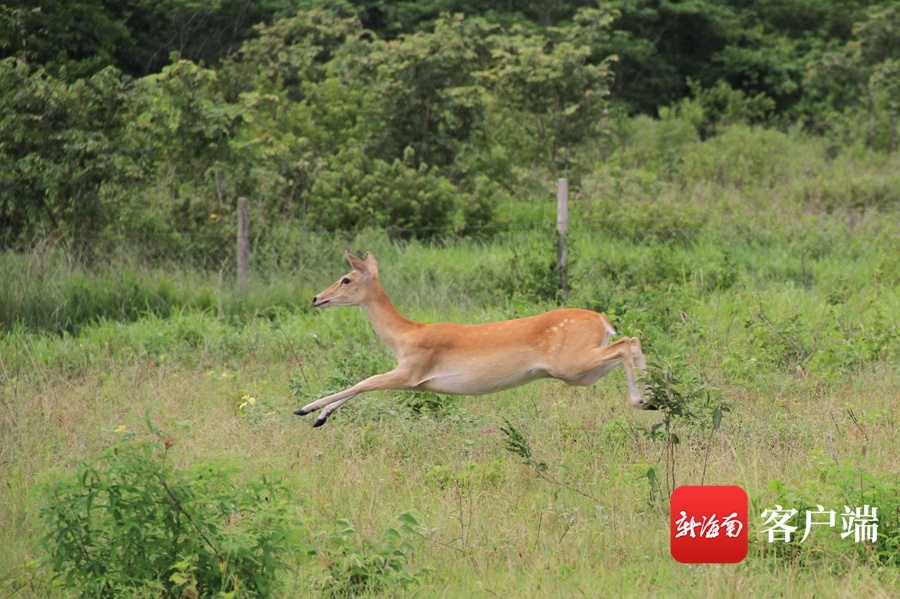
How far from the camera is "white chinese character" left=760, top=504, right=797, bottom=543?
5320 mm

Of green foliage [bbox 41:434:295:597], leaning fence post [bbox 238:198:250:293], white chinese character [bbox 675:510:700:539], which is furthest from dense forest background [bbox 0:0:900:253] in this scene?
green foliage [bbox 41:434:295:597]

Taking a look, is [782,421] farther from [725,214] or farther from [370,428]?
[725,214]

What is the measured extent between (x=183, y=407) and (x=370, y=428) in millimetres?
1552

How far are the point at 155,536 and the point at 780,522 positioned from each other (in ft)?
9.16

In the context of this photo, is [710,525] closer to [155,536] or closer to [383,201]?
[155,536]

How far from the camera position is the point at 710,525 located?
5.30m

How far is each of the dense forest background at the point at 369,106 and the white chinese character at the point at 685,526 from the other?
26.9 feet

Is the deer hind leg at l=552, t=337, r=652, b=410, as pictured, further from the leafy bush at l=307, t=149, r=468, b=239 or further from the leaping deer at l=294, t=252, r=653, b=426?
the leafy bush at l=307, t=149, r=468, b=239

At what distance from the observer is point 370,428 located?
7.66 metres

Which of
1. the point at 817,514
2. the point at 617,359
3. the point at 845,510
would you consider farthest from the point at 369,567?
the point at 617,359

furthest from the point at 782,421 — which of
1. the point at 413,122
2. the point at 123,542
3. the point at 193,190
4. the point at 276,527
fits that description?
the point at 413,122

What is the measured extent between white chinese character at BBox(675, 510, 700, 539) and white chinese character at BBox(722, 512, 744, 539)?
13cm

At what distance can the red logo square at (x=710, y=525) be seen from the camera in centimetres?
519

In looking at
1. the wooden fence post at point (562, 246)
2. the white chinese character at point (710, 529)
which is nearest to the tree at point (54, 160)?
the wooden fence post at point (562, 246)
